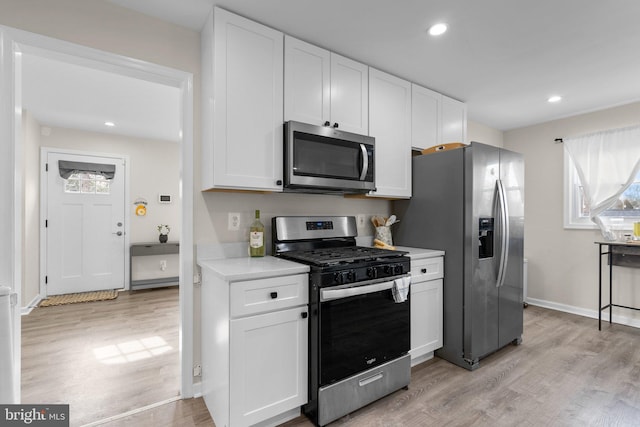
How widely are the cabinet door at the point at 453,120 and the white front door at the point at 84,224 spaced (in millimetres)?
4894

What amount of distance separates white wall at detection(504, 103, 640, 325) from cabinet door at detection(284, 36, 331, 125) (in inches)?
137

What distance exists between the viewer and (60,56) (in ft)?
6.08

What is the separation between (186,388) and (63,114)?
3954 mm

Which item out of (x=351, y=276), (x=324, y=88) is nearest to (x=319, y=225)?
(x=351, y=276)

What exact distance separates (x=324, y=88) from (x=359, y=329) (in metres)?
1.74

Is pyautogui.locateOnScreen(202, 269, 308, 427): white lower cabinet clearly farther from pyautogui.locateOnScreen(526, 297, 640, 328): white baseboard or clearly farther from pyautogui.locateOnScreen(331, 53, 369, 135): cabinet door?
pyautogui.locateOnScreen(526, 297, 640, 328): white baseboard

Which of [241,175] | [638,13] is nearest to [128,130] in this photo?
[241,175]

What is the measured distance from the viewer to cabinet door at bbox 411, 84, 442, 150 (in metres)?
3.04

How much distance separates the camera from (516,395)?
2.19 m

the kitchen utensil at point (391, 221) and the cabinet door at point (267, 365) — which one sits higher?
the kitchen utensil at point (391, 221)

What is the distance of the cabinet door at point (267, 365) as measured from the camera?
1.65 meters

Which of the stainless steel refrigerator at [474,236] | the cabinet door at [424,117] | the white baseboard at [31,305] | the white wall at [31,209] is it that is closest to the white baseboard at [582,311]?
the stainless steel refrigerator at [474,236]

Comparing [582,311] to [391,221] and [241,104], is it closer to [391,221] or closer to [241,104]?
[391,221]

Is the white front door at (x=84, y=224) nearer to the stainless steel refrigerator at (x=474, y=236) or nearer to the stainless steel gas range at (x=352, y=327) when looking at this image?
the stainless steel gas range at (x=352, y=327)
